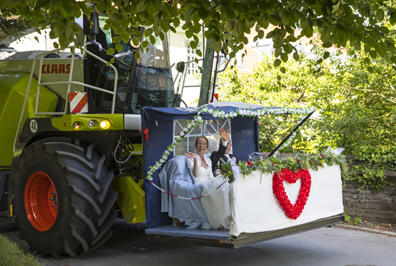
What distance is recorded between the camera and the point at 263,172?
554cm

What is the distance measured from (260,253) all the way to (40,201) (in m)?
3.21

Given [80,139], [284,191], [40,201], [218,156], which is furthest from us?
[218,156]

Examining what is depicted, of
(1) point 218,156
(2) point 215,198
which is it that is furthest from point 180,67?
(2) point 215,198

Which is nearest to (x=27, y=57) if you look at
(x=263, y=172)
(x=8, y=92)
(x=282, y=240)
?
(x=8, y=92)

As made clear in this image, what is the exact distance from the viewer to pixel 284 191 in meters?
5.75

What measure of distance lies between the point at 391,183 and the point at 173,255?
4139mm

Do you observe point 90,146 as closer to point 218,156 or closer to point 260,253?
point 218,156

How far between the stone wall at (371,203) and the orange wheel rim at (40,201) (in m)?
5.21

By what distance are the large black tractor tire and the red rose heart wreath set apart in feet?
6.94

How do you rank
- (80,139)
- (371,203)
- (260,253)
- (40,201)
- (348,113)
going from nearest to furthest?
(260,253) < (80,139) < (40,201) < (371,203) < (348,113)

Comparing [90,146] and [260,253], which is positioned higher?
[90,146]

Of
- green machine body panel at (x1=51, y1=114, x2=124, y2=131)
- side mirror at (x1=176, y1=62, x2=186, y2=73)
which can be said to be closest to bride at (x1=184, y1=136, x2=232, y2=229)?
green machine body panel at (x1=51, y1=114, x2=124, y2=131)

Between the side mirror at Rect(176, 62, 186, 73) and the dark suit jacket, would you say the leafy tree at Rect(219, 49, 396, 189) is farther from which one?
the side mirror at Rect(176, 62, 186, 73)

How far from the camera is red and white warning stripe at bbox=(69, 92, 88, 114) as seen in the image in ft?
20.7
